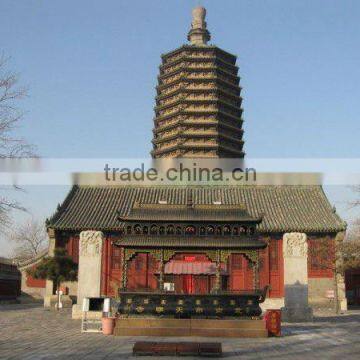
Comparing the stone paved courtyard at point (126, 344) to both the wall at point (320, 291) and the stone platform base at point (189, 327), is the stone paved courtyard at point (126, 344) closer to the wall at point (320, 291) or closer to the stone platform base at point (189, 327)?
the stone platform base at point (189, 327)

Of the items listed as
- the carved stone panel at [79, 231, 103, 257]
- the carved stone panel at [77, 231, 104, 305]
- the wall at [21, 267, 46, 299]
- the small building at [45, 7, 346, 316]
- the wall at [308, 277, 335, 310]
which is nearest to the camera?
the small building at [45, 7, 346, 316]

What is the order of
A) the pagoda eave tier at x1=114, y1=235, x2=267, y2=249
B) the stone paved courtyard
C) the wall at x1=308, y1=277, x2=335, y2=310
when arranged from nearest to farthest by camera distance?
the stone paved courtyard < the pagoda eave tier at x1=114, y1=235, x2=267, y2=249 < the wall at x1=308, y1=277, x2=335, y2=310

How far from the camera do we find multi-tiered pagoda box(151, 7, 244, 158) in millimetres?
54688

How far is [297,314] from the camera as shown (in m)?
24.5

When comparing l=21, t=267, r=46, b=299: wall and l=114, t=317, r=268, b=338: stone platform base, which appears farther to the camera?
l=21, t=267, r=46, b=299: wall

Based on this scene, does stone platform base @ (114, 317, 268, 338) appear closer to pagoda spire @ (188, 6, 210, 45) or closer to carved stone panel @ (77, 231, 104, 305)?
carved stone panel @ (77, 231, 104, 305)

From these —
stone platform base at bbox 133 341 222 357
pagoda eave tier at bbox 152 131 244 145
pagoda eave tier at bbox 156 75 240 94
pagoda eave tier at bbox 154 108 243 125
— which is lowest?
stone platform base at bbox 133 341 222 357

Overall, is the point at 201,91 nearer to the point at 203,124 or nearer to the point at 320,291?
the point at 203,124

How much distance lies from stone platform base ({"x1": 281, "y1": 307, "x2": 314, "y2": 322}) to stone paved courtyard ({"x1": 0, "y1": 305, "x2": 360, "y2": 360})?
3.34 metres

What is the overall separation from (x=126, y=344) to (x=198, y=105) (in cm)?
4278

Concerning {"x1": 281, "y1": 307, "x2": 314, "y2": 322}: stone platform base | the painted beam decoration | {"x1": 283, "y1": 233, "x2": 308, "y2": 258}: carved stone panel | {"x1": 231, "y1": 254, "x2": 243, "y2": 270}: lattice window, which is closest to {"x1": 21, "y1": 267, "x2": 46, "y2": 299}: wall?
{"x1": 231, "y1": 254, "x2": 243, "y2": 270}: lattice window

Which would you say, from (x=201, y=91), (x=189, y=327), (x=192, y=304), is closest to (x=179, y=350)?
(x=189, y=327)

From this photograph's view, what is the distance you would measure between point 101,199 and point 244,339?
2670cm

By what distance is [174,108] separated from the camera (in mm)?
57062
